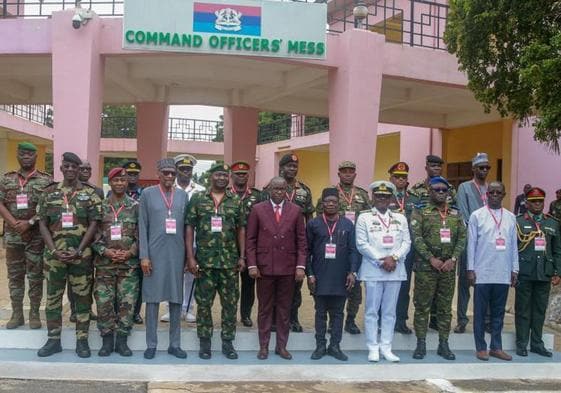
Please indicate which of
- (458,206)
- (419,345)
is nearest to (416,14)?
(458,206)

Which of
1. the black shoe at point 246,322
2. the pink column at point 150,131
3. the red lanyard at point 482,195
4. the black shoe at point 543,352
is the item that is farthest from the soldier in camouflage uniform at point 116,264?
the pink column at point 150,131

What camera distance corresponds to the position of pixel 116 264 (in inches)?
218

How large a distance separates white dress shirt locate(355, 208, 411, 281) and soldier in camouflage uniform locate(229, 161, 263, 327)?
3.75 feet

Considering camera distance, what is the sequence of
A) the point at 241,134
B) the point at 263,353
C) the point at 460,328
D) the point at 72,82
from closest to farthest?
the point at 263,353, the point at 460,328, the point at 72,82, the point at 241,134

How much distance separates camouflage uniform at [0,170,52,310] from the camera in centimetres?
604

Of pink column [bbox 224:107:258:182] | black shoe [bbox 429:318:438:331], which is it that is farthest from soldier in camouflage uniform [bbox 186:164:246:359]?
pink column [bbox 224:107:258:182]

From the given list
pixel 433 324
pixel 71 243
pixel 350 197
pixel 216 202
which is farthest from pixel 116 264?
pixel 433 324

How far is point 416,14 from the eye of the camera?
16594mm

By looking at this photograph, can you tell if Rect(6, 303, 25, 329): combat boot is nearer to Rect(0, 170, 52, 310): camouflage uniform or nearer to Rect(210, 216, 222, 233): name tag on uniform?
Rect(0, 170, 52, 310): camouflage uniform

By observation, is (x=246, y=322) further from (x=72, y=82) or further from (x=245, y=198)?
(x=72, y=82)

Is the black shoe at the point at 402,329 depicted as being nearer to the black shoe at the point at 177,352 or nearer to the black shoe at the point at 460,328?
the black shoe at the point at 460,328

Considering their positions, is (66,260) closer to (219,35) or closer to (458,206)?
(458,206)

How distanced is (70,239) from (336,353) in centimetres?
274

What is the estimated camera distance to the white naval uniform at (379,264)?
5.78 meters
